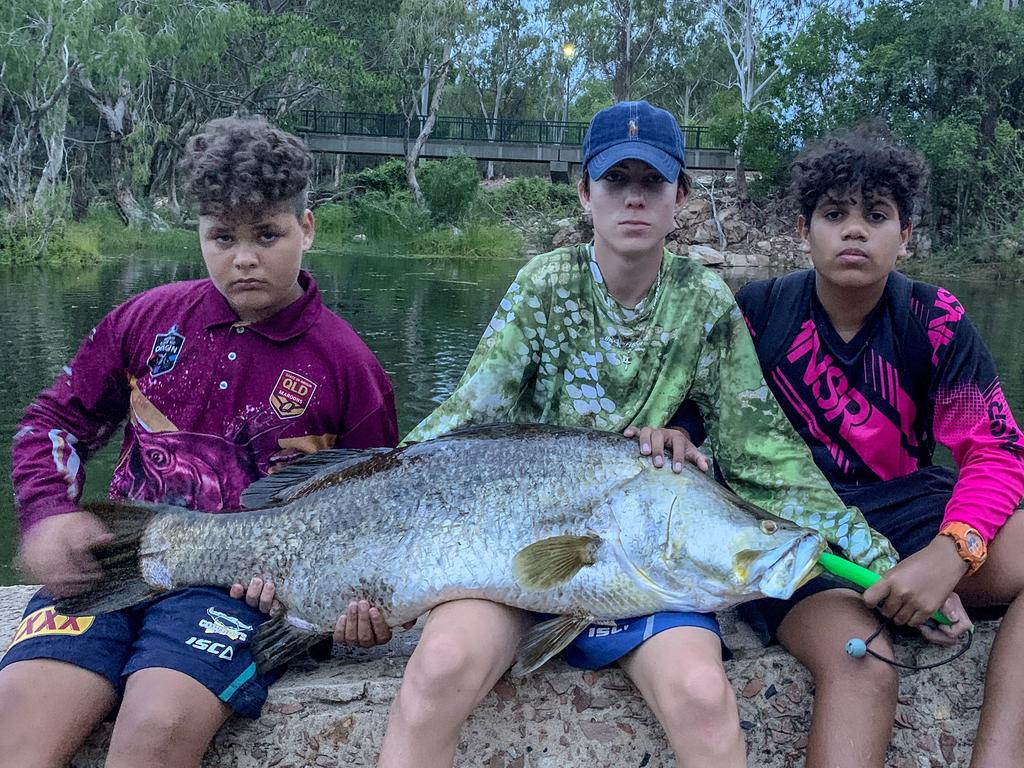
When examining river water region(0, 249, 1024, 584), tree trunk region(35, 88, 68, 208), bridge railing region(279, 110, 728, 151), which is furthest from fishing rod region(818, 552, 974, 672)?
bridge railing region(279, 110, 728, 151)

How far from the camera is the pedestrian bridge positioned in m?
38.2

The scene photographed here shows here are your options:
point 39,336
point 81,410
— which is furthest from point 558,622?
point 39,336

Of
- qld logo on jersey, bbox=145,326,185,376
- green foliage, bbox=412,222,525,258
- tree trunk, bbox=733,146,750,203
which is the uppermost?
tree trunk, bbox=733,146,750,203

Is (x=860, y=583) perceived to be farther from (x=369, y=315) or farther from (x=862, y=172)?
(x=369, y=315)

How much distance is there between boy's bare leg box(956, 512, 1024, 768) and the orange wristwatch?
0.10 meters

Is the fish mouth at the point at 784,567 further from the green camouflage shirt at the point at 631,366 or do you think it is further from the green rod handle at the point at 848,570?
the green camouflage shirt at the point at 631,366

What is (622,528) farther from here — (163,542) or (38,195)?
(38,195)

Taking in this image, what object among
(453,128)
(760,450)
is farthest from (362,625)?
(453,128)

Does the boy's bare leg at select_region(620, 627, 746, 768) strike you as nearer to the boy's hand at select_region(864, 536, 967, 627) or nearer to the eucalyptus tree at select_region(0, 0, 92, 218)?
the boy's hand at select_region(864, 536, 967, 627)

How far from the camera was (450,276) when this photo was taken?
23.0 metres

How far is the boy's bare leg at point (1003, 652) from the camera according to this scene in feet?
8.29

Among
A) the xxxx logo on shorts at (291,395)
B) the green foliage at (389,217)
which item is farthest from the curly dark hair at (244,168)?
the green foliage at (389,217)

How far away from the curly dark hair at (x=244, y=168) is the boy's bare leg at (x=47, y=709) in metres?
1.45

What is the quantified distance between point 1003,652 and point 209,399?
8.20ft
